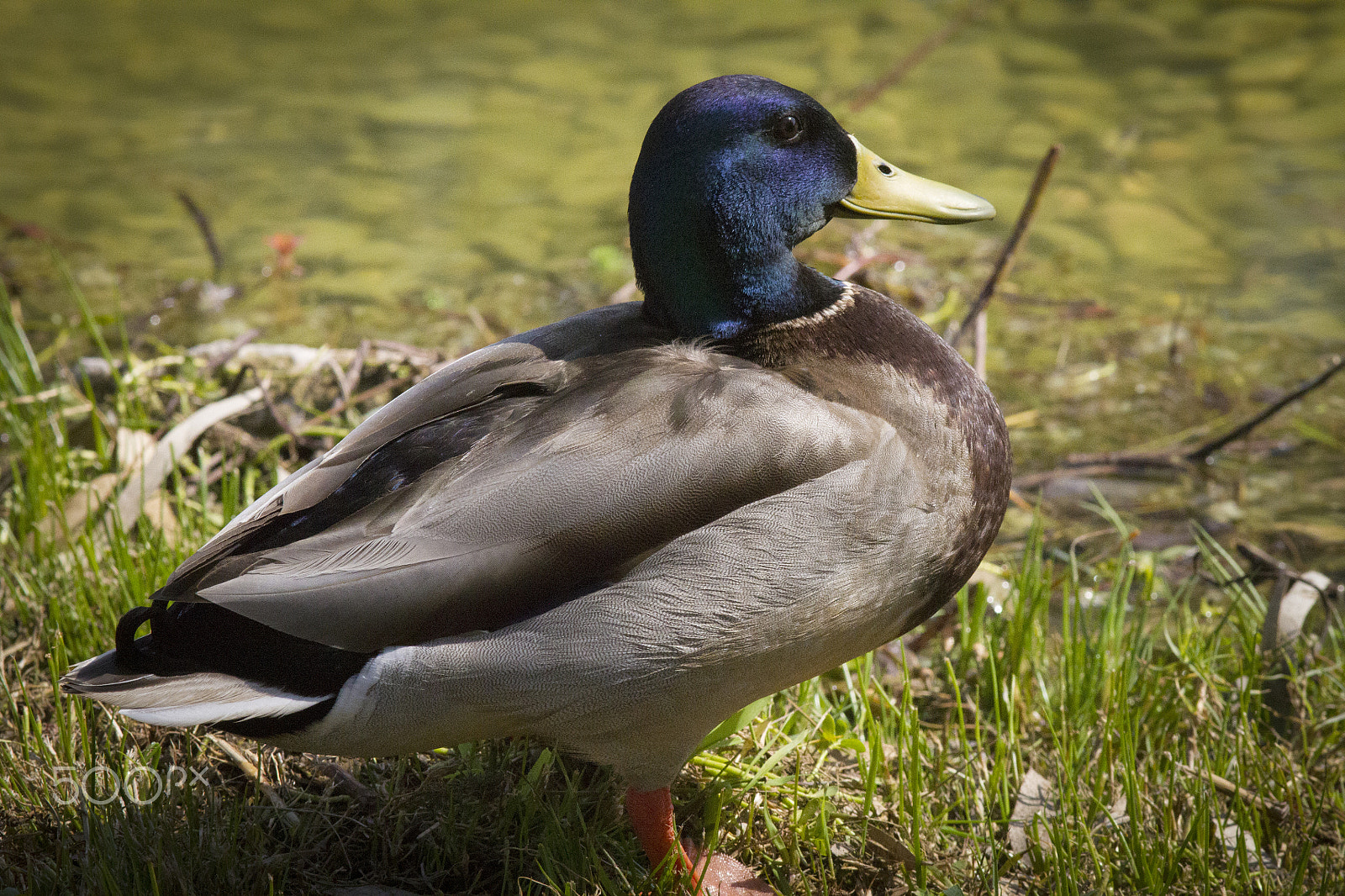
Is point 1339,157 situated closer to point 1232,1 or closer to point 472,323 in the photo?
point 1232,1

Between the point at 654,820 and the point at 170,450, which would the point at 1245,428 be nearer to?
the point at 654,820

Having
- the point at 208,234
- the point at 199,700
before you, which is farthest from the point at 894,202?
the point at 208,234

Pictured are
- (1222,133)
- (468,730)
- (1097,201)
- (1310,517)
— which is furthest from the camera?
(1222,133)

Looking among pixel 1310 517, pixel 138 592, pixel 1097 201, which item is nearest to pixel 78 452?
pixel 138 592

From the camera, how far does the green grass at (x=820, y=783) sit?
7.07 feet

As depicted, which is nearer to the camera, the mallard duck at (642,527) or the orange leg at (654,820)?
the mallard duck at (642,527)

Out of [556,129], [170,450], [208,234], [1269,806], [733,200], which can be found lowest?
[1269,806]

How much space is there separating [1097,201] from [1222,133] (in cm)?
87

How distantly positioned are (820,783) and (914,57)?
184 inches

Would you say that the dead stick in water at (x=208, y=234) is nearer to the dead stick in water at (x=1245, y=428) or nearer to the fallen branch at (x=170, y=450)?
the fallen branch at (x=170, y=450)

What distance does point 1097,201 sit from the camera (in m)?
5.30

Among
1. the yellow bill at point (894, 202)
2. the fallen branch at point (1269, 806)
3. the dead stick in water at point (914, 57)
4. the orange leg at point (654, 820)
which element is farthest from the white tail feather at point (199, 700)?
the dead stick in water at point (914, 57)

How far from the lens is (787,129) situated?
218cm

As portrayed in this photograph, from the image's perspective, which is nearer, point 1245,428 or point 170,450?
point 170,450
